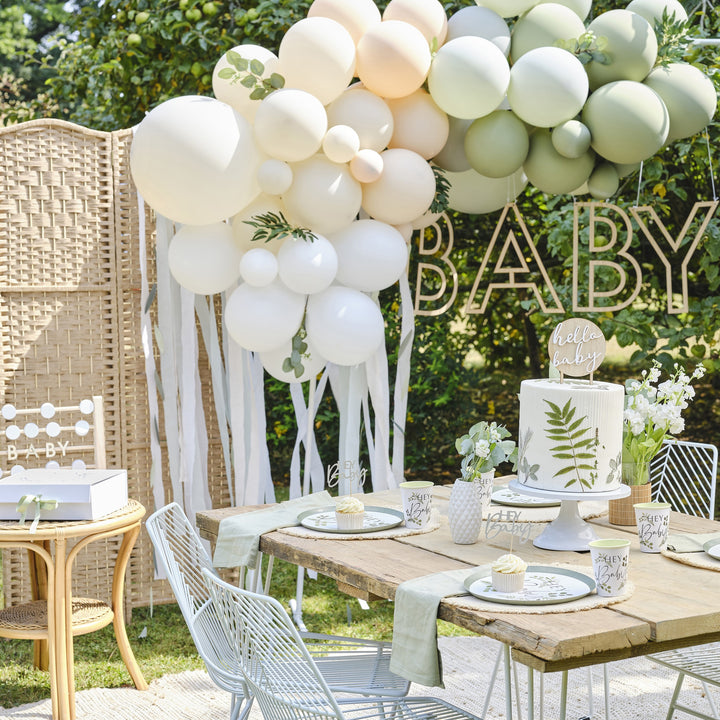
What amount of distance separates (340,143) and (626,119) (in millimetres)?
904

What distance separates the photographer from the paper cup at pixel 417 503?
2.63 m

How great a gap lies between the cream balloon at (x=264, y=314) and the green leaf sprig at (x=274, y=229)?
153 mm

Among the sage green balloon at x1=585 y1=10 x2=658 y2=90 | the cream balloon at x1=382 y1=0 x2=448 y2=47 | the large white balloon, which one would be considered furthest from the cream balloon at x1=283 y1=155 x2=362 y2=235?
the sage green balloon at x1=585 y1=10 x2=658 y2=90

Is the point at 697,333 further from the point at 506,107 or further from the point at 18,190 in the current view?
the point at 18,190

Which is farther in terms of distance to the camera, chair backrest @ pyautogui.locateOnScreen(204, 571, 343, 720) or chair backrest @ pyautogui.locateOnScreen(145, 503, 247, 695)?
chair backrest @ pyautogui.locateOnScreen(145, 503, 247, 695)

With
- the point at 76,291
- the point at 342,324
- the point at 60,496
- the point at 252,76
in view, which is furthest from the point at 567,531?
the point at 76,291

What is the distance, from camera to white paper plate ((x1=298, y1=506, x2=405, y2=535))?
261cm

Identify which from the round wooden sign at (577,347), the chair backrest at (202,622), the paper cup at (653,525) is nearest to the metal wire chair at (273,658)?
the chair backrest at (202,622)

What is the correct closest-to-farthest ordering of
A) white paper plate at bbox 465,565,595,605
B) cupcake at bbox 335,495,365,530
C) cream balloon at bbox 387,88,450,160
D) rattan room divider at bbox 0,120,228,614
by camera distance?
1. white paper plate at bbox 465,565,595,605
2. cupcake at bbox 335,495,365,530
3. cream balloon at bbox 387,88,450,160
4. rattan room divider at bbox 0,120,228,614

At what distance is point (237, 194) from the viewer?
3082mm

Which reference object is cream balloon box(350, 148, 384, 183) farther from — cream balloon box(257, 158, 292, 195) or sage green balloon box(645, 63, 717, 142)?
sage green balloon box(645, 63, 717, 142)

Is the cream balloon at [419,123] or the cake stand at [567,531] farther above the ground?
the cream balloon at [419,123]

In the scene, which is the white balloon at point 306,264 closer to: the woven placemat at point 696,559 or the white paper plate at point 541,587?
the white paper plate at point 541,587

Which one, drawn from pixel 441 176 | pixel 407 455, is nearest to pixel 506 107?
pixel 441 176
